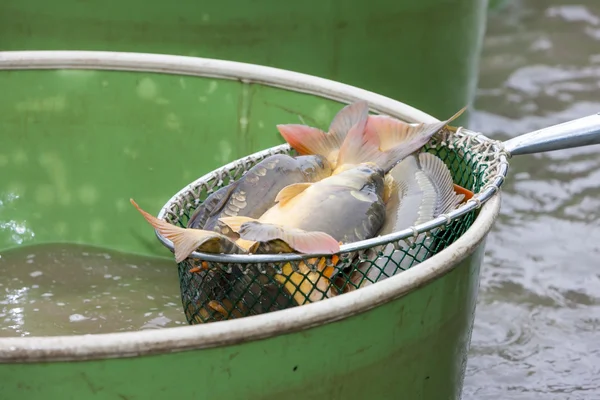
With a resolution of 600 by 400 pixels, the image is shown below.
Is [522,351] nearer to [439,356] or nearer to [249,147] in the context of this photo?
[249,147]

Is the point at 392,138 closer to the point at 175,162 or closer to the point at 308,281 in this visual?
the point at 308,281

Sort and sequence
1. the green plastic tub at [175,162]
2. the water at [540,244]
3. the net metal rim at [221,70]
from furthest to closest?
the water at [540,244] < the net metal rim at [221,70] < the green plastic tub at [175,162]

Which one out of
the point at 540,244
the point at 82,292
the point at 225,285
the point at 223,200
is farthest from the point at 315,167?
the point at 540,244

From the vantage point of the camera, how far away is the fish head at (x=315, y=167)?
1982 millimetres

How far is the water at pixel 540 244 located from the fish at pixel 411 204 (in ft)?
3.31

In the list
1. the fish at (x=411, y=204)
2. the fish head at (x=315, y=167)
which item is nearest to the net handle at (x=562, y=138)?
the fish at (x=411, y=204)

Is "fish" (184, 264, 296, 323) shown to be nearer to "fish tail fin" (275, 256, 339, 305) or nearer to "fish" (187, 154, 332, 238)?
"fish tail fin" (275, 256, 339, 305)

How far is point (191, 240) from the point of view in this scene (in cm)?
157

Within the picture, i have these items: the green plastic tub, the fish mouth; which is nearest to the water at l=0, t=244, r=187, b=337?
the green plastic tub

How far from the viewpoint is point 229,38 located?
8.93 feet

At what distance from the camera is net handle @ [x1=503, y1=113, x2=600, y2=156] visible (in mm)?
1933

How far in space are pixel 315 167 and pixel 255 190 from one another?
0.16m

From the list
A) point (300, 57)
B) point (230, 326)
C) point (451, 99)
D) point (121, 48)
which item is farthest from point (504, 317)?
point (230, 326)

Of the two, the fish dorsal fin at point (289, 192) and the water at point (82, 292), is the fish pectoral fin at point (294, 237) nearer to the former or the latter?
the fish dorsal fin at point (289, 192)
